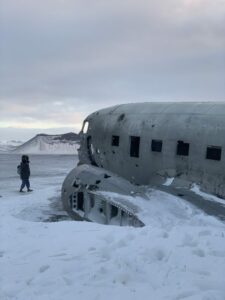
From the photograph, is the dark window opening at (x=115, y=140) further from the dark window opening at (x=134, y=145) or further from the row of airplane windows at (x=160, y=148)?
the dark window opening at (x=134, y=145)

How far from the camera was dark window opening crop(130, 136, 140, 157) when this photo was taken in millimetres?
16547

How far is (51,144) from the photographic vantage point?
131 m

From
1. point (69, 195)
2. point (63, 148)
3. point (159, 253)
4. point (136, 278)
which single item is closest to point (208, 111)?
point (69, 195)

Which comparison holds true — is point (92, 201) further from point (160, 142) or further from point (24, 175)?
point (24, 175)

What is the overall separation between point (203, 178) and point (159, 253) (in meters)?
7.24

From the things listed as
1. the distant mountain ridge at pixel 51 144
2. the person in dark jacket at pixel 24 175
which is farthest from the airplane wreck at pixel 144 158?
the distant mountain ridge at pixel 51 144

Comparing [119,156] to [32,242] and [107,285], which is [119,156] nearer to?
[32,242]

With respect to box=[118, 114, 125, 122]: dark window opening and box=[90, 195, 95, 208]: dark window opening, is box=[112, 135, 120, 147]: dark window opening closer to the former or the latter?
box=[118, 114, 125, 122]: dark window opening

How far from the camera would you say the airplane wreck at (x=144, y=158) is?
14.1 m

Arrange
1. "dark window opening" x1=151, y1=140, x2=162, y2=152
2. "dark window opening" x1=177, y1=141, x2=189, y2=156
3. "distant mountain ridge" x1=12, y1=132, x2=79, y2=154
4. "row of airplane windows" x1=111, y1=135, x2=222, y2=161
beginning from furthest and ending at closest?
1. "distant mountain ridge" x1=12, y1=132, x2=79, y2=154
2. "dark window opening" x1=151, y1=140, x2=162, y2=152
3. "dark window opening" x1=177, y1=141, x2=189, y2=156
4. "row of airplane windows" x1=111, y1=135, x2=222, y2=161

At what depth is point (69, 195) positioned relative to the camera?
15742mm

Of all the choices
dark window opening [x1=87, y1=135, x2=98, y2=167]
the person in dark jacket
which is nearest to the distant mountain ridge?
the person in dark jacket

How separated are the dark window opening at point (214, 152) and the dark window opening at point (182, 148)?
0.83 meters

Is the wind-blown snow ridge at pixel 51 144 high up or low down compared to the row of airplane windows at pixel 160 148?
down
